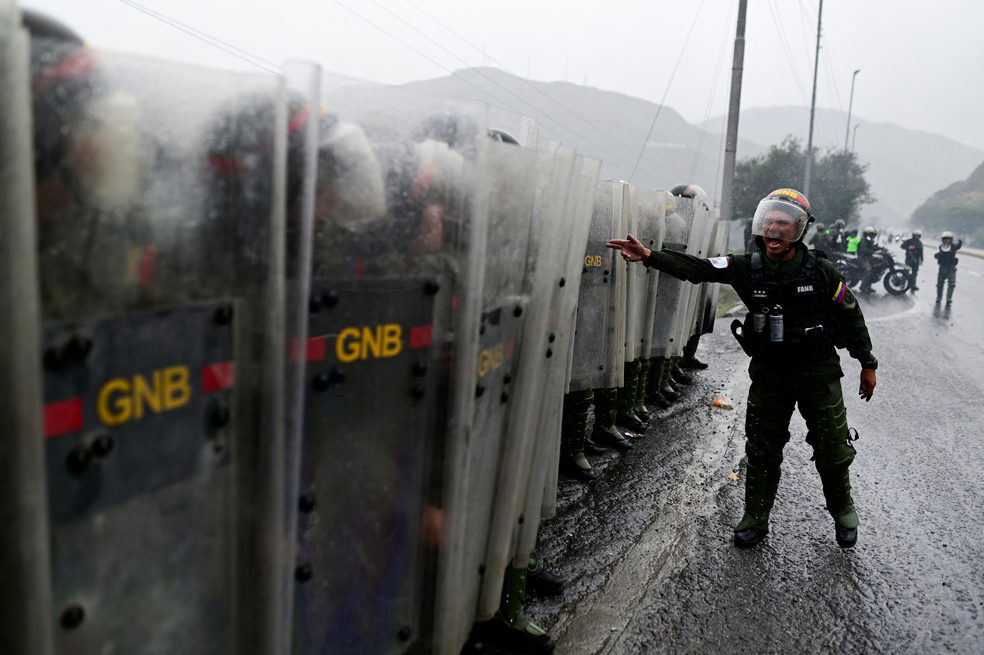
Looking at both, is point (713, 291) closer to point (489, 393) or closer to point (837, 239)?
point (489, 393)

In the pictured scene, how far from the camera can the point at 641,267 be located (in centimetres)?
466

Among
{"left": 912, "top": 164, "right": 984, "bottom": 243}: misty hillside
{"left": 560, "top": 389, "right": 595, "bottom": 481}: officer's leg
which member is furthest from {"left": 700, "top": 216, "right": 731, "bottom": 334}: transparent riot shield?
{"left": 912, "top": 164, "right": 984, "bottom": 243}: misty hillside

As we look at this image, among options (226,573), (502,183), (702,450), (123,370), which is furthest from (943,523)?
(123,370)

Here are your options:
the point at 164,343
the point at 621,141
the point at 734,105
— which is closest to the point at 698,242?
the point at 164,343

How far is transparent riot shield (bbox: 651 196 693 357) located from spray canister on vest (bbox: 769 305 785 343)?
1.56m

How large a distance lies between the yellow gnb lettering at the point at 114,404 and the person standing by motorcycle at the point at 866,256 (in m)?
17.1

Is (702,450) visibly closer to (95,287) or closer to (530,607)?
(530,607)

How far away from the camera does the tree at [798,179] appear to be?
36094mm

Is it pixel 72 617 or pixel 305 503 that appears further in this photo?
pixel 305 503

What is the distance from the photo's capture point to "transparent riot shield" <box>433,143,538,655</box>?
5.79 ft

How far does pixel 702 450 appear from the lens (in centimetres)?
485

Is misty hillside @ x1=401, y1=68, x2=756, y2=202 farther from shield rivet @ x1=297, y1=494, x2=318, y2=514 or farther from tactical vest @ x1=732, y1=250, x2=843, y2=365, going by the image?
shield rivet @ x1=297, y1=494, x2=318, y2=514

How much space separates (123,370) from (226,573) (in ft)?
1.61

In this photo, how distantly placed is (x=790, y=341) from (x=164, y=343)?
121 inches
